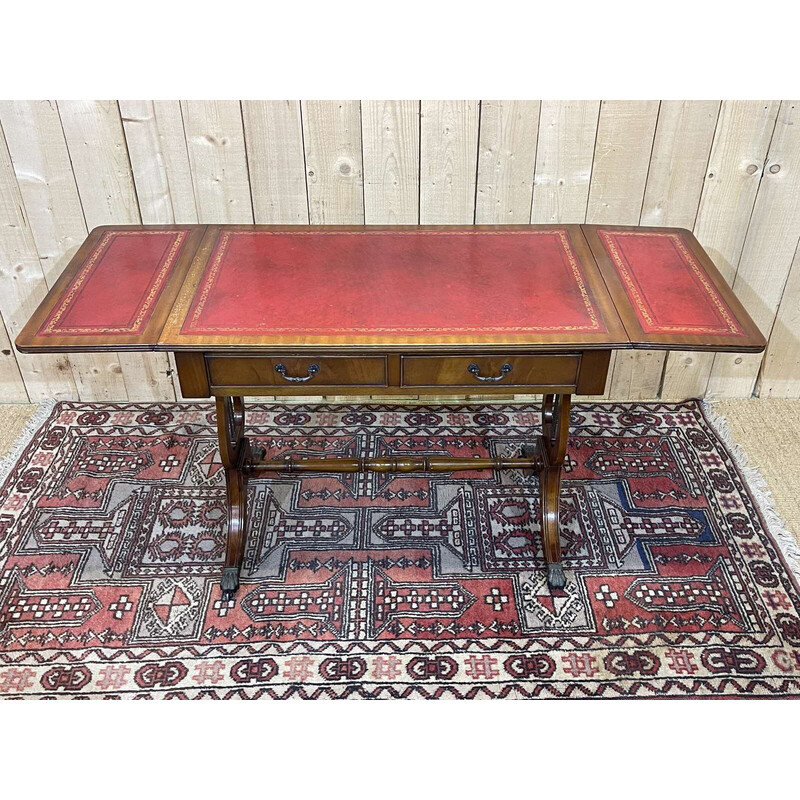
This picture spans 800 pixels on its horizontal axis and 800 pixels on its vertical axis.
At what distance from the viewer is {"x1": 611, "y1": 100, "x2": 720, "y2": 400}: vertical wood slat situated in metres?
2.71

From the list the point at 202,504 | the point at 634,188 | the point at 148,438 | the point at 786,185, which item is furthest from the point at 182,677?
the point at 786,185

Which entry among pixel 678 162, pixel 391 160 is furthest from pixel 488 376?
pixel 678 162

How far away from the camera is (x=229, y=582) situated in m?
2.50

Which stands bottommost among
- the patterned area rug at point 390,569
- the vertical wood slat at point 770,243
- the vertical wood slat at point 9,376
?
the patterned area rug at point 390,569

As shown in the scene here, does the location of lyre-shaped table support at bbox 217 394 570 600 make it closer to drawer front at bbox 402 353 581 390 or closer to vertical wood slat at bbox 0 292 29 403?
drawer front at bbox 402 353 581 390

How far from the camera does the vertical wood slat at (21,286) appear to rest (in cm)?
287

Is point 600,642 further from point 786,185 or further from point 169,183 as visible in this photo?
→ point 169,183

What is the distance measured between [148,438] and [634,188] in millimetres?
2142

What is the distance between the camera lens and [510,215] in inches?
116

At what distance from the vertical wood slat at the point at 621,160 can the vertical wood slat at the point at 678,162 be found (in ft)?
0.10

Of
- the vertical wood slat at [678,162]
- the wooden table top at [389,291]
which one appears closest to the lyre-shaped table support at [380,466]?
the wooden table top at [389,291]

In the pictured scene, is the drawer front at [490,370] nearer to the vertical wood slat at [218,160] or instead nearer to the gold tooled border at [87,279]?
the gold tooled border at [87,279]

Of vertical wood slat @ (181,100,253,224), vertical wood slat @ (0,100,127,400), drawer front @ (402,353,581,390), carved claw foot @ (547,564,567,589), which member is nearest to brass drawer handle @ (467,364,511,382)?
drawer front @ (402,353,581,390)

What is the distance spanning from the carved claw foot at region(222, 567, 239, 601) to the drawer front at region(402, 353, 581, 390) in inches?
36.1
